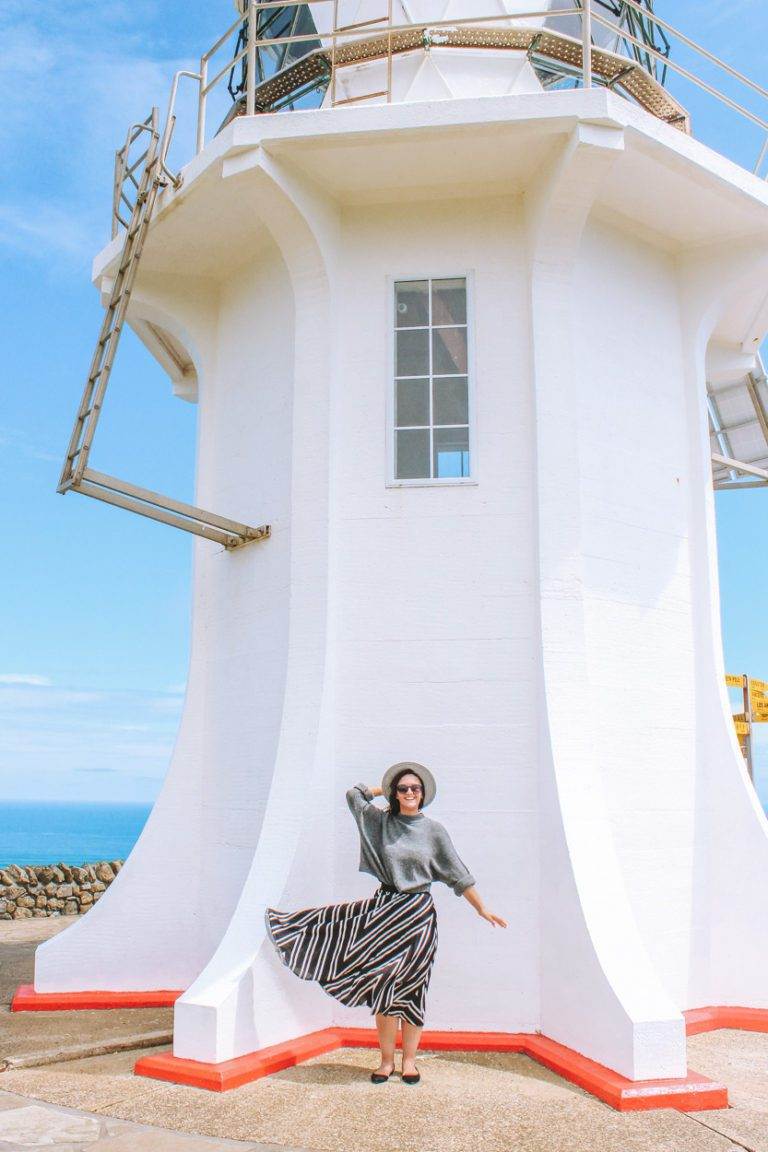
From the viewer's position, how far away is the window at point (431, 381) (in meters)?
7.96

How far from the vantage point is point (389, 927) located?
20.1 ft

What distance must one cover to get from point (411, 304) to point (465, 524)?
1883 mm

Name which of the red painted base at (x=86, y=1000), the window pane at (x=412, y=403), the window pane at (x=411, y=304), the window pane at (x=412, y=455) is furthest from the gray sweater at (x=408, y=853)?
the window pane at (x=411, y=304)

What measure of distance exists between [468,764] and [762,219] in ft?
16.6

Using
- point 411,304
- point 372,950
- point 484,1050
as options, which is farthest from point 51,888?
point 411,304

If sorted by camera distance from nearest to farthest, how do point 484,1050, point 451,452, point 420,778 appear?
point 420,778, point 484,1050, point 451,452

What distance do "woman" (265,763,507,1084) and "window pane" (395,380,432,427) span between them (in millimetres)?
2877

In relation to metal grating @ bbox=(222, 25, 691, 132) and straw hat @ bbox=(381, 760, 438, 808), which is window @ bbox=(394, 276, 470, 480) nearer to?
metal grating @ bbox=(222, 25, 691, 132)

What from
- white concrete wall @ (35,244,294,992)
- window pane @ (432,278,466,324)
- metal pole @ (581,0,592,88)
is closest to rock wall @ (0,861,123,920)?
white concrete wall @ (35,244,294,992)

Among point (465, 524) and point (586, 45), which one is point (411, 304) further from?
point (586, 45)

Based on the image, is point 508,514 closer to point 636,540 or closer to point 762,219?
point 636,540

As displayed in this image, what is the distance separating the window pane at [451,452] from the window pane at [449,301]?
0.92 m

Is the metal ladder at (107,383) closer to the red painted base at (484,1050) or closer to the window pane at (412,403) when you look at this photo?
the window pane at (412,403)

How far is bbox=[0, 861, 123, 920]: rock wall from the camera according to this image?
1344 cm
